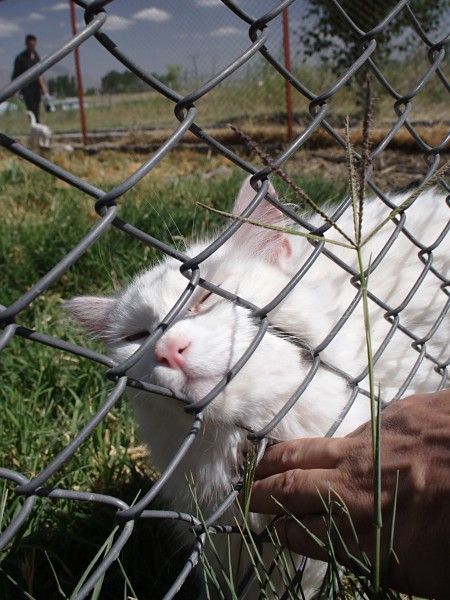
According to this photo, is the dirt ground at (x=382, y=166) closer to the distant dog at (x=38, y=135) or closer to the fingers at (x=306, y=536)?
the distant dog at (x=38, y=135)

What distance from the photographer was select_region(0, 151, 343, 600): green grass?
1669 mm

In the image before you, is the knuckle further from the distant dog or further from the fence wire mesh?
the distant dog

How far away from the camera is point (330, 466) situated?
1.08 metres

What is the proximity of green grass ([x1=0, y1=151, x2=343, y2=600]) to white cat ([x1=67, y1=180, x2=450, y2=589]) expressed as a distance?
249 mm

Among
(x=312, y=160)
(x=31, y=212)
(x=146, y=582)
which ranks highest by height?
(x=312, y=160)

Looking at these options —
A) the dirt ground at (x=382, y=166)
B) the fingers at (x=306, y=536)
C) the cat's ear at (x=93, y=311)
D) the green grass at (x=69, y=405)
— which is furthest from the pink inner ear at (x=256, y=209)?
the dirt ground at (x=382, y=166)

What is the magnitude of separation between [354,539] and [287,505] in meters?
0.14

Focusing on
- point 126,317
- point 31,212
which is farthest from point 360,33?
point 31,212

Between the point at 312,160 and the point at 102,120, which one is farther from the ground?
the point at 102,120

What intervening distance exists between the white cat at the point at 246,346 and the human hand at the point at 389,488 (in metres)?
0.15

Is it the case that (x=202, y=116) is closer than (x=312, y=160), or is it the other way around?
(x=312, y=160)

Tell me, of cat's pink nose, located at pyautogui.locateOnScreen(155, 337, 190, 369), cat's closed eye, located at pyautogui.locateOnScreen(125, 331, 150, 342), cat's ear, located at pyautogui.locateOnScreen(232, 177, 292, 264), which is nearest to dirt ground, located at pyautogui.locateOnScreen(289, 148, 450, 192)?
cat's ear, located at pyautogui.locateOnScreen(232, 177, 292, 264)

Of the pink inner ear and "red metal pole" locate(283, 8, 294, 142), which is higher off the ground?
"red metal pole" locate(283, 8, 294, 142)

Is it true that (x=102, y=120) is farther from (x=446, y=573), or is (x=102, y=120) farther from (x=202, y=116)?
(x=446, y=573)
